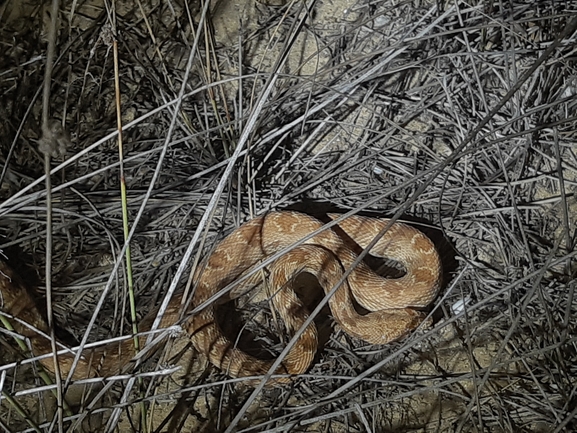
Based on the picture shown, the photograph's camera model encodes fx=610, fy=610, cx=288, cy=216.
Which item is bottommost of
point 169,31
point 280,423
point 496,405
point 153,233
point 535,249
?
point 280,423

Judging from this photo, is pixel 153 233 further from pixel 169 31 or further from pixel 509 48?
pixel 509 48

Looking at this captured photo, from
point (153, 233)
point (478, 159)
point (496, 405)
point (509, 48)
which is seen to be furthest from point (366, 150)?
point (496, 405)

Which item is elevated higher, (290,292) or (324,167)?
(324,167)

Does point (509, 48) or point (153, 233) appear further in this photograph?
point (509, 48)
